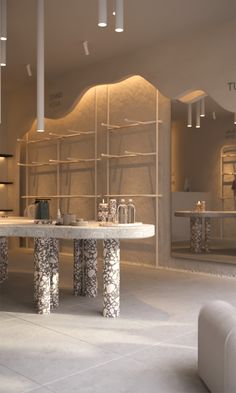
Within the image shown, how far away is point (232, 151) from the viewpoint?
623cm

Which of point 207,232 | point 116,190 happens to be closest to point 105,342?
point 207,232

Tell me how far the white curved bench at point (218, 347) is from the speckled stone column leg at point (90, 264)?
7.30 ft

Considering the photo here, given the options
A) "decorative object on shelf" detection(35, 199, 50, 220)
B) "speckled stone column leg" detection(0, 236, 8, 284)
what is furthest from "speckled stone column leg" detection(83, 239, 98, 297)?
"speckled stone column leg" detection(0, 236, 8, 284)

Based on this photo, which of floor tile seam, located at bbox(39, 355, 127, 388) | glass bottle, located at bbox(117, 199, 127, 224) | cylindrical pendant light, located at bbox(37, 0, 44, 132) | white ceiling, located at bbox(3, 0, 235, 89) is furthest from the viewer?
white ceiling, located at bbox(3, 0, 235, 89)

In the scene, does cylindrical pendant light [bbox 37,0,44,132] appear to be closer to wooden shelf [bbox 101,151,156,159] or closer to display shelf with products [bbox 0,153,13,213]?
wooden shelf [bbox 101,151,156,159]

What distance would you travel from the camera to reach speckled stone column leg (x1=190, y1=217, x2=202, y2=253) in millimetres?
6570

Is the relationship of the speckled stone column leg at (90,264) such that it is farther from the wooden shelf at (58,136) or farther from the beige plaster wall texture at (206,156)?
the wooden shelf at (58,136)

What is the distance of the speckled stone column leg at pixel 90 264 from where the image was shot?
4.74 meters

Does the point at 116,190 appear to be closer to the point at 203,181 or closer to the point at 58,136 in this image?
the point at 203,181

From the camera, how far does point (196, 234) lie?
664 centimetres

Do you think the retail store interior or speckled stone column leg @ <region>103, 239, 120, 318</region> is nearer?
the retail store interior

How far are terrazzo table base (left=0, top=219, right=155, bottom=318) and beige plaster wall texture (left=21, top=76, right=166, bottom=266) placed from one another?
284 cm

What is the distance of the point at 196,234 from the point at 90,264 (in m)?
2.36

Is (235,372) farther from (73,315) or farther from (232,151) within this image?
(232,151)
